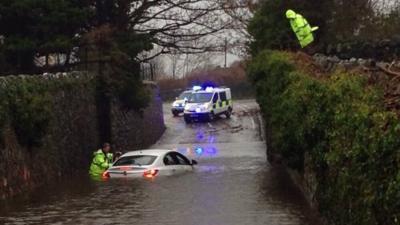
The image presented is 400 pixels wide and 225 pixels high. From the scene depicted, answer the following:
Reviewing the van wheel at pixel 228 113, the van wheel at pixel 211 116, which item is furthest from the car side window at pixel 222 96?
the van wheel at pixel 211 116

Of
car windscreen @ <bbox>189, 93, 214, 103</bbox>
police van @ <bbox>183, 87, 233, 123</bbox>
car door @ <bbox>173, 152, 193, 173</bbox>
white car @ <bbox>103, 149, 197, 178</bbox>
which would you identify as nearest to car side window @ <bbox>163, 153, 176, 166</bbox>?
white car @ <bbox>103, 149, 197, 178</bbox>

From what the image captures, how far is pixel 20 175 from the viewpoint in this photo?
803 inches

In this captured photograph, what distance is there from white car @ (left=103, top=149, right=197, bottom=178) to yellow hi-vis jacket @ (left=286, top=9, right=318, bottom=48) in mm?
5710

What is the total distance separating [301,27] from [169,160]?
619 cm

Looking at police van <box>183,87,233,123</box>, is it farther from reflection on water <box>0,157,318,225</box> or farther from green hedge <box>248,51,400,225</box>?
green hedge <box>248,51,400,225</box>

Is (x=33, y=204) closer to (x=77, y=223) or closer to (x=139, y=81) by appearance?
(x=77, y=223)

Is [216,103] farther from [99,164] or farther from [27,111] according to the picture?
[27,111]

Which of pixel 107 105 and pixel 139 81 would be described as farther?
pixel 139 81

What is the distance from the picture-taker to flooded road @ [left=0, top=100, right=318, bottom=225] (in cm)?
1369

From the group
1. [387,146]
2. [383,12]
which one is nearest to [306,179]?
[387,146]

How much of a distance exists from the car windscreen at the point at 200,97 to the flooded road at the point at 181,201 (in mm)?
22011

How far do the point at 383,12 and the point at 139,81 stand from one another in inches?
446

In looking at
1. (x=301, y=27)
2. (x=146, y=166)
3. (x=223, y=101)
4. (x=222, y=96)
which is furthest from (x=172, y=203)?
(x=223, y=101)

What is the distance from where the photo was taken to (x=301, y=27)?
24875 millimetres
